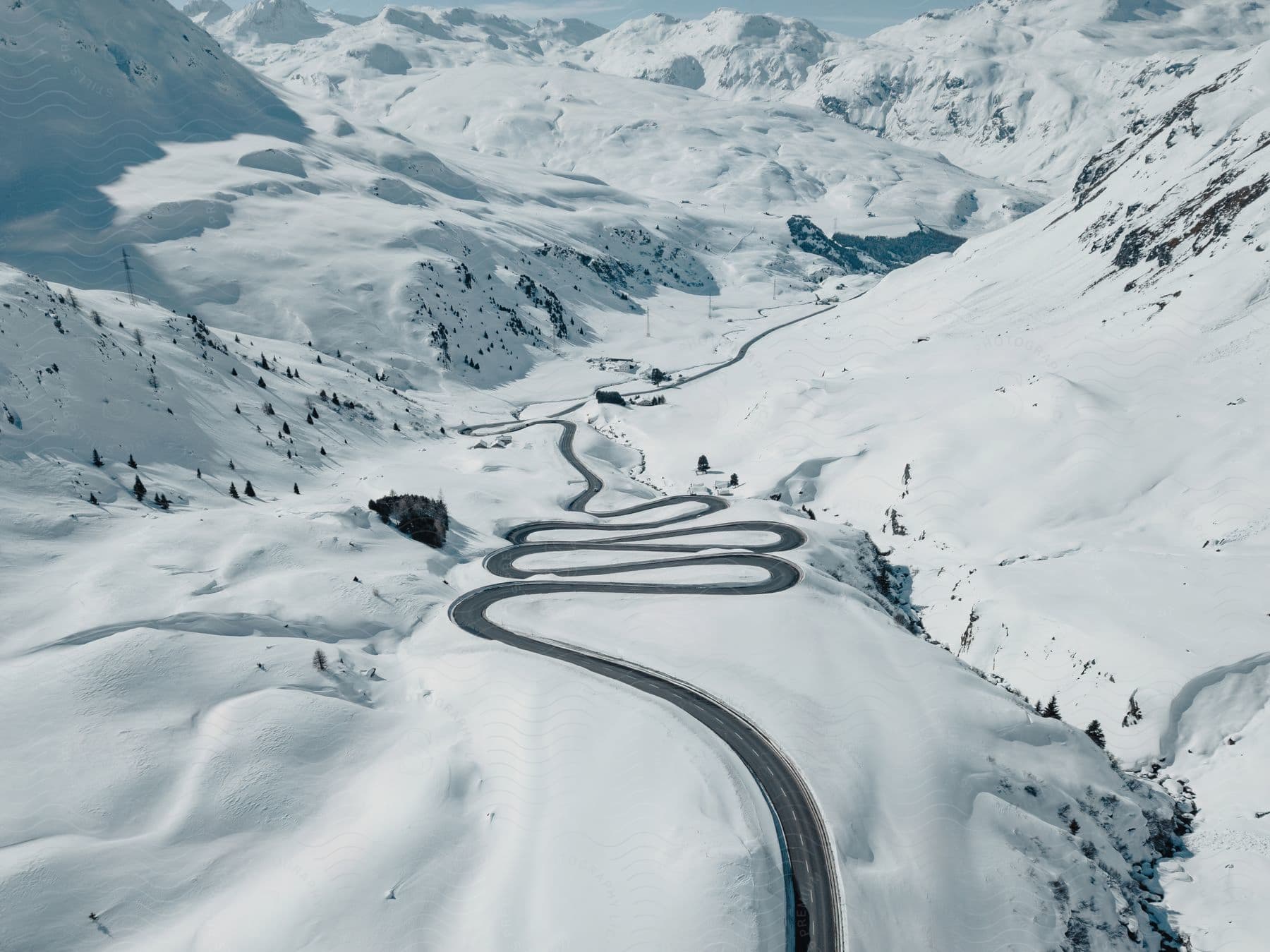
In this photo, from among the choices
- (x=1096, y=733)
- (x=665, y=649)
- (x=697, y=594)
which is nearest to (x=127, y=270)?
(x=697, y=594)

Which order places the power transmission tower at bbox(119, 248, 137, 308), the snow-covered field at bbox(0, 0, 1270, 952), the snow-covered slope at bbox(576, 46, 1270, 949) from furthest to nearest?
the power transmission tower at bbox(119, 248, 137, 308)
the snow-covered slope at bbox(576, 46, 1270, 949)
the snow-covered field at bbox(0, 0, 1270, 952)

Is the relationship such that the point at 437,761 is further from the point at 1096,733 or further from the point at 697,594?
the point at 1096,733

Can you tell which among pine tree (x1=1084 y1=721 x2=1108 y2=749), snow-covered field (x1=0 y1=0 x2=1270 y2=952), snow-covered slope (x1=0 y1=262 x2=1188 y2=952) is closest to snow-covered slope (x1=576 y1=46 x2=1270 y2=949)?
snow-covered field (x1=0 y1=0 x2=1270 y2=952)

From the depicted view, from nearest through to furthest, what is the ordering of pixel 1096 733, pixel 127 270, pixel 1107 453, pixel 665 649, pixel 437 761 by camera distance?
pixel 437 761 → pixel 665 649 → pixel 1096 733 → pixel 1107 453 → pixel 127 270

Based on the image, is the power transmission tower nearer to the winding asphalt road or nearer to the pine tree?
the winding asphalt road

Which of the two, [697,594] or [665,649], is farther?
[697,594]

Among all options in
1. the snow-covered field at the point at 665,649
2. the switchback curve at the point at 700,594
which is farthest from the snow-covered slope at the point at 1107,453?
the switchback curve at the point at 700,594

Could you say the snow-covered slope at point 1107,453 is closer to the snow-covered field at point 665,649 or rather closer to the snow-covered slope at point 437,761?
the snow-covered field at point 665,649

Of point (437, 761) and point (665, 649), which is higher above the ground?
point (437, 761)

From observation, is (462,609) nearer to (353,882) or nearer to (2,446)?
(353,882)

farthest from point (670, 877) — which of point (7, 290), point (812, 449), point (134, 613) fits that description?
point (7, 290)
